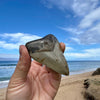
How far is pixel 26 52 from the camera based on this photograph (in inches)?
55.5

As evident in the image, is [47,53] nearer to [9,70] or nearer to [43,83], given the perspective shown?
[43,83]

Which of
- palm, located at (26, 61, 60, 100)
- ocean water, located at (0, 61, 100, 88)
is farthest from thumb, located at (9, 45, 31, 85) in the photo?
ocean water, located at (0, 61, 100, 88)

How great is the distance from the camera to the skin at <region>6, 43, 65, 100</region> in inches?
55.3

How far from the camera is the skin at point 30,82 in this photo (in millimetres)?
1404

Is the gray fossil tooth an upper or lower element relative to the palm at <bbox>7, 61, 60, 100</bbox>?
upper

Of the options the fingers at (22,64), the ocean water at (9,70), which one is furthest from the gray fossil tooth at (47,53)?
the ocean water at (9,70)

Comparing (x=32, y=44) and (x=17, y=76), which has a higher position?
(x=32, y=44)

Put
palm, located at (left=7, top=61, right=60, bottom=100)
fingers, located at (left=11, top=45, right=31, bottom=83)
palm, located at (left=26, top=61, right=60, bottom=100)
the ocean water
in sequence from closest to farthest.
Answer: fingers, located at (left=11, top=45, right=31, bottom=83), palm, located at (left=7, top=61, right=60, bottom=100), palm, located at (left=26, top=61, right=60, bottom=100), the ocean water

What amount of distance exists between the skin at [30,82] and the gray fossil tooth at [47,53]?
122 millimetres

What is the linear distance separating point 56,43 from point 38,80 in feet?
2.64

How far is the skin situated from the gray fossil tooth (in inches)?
4.8

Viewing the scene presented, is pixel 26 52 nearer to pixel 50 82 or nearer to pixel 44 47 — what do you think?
pixel 44 47

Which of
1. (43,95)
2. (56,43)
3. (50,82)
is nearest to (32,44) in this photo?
(56,43)

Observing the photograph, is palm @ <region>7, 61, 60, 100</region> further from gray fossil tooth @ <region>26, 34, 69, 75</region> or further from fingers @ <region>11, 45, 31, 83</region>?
gray fossil tooth @ <region>26, 34, 69, 75</region>
